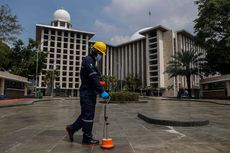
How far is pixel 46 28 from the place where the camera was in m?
91.0

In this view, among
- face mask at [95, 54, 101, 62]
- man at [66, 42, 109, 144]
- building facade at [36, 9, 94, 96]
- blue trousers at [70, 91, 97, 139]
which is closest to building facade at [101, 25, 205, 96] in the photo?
building facade at [36, 9, 94, 96]

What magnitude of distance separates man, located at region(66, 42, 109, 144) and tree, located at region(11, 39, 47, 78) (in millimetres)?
43893

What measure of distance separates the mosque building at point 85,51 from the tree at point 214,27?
165 ft

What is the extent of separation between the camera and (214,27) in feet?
98.2

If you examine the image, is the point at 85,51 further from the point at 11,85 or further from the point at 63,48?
the point at 11,85

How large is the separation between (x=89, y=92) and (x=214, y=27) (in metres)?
31.2

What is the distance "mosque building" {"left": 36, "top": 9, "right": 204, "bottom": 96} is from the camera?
86.2 meters

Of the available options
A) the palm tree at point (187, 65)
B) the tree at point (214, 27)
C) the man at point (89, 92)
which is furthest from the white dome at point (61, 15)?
the man at point (89, 92)

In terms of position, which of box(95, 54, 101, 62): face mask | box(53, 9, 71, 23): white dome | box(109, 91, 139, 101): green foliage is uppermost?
box(53, 9, 71, 23): white dome

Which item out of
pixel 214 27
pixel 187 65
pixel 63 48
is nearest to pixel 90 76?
pixel 214 27

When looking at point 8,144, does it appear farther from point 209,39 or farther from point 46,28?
point 46,28

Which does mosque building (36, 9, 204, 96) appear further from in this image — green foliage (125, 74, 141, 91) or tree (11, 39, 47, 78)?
tree (11, 39, 47, 78)

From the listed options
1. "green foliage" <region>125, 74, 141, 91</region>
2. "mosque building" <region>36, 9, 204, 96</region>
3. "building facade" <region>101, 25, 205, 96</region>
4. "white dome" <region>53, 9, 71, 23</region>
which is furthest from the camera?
"white dome" <region>53, 9, 71, 23</region>

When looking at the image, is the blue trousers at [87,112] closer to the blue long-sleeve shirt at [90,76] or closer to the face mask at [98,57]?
the blue long-sleeve shirt at [90,76]
